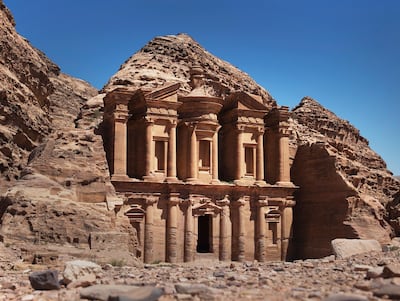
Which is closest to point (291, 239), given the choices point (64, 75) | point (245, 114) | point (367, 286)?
point (245, 114)

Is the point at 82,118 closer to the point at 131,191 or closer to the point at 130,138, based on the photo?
the point at 130,138

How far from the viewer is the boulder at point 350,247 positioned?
21.9 m

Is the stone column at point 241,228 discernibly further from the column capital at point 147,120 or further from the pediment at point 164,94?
the pediment at point 164,94

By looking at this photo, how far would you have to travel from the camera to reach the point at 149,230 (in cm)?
2895

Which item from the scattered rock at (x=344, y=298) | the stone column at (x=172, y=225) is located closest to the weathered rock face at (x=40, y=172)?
the stone column at (x=172, y=225)

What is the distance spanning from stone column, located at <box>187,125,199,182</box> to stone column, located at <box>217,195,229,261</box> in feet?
7.60

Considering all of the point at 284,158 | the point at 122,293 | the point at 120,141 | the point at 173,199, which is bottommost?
the point at 122,293

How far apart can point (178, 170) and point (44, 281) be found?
19.9 meters

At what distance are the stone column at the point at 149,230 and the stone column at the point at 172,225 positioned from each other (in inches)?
39.4

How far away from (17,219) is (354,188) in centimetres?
1961

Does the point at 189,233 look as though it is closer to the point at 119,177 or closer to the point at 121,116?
the point at 119,177

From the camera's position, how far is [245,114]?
3344 cm

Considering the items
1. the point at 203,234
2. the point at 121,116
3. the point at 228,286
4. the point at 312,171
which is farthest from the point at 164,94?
the point at 228,286

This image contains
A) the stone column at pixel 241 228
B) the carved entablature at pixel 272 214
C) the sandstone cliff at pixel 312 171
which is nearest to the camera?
the sandstone cliff at pixel 312 171
